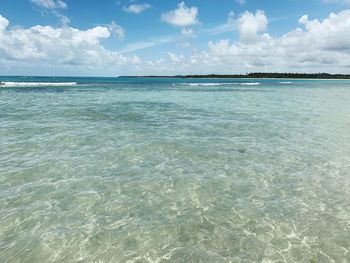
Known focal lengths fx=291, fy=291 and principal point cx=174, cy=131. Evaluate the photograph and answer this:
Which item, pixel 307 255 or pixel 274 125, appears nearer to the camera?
pixel 307 255

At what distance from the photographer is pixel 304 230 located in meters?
7.87

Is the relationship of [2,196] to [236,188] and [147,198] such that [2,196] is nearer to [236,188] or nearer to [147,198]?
[147,198]

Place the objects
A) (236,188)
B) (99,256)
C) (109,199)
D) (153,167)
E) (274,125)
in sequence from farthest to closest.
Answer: (274,125) < (153,167) < (236,188) < (109,199) < (99,256)

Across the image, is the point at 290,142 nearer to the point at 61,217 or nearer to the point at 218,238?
the point at 218,238

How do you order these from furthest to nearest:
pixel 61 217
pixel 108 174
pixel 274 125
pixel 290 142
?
pixel 274 125, pixel 290 142, pixel 108 174, pixel 61 217

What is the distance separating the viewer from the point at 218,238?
7.48 meters

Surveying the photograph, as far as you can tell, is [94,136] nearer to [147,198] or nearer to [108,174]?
[108,174]

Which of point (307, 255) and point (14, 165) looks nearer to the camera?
point (307, 255)

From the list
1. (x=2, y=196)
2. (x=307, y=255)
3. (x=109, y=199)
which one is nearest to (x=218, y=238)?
(x=307, y=255)

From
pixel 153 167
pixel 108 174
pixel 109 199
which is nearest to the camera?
pixel 109 199

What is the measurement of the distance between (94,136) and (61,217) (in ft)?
31.9

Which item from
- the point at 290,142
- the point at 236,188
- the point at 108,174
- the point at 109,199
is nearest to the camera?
the point at 109,199

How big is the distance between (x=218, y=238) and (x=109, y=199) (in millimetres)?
3925

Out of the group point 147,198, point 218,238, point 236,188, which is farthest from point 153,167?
point 218,238
